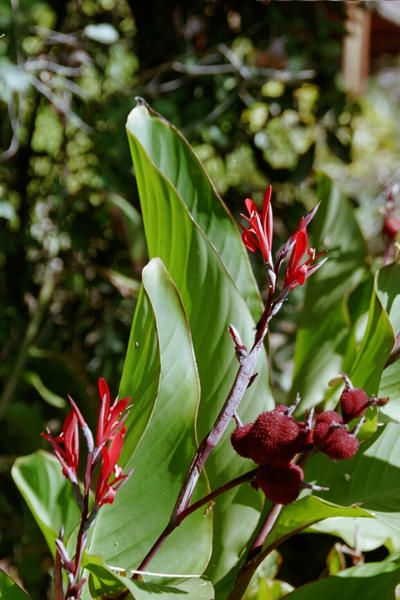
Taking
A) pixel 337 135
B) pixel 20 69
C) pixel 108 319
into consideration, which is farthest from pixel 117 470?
pixel 337 135

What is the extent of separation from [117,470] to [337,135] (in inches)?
52.8

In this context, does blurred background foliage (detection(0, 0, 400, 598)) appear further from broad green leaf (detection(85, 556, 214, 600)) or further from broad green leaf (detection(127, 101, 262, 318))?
broad green leaf (detection(85, 556, 214, 600))

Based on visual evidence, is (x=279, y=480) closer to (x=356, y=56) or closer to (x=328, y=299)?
(x=328, y=299)

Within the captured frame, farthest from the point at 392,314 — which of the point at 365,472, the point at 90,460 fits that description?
the point at 90,460

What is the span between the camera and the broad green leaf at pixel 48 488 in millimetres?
566

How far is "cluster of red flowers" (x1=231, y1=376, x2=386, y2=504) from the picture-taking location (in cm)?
42

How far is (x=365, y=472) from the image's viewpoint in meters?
0.62

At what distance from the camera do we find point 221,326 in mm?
619

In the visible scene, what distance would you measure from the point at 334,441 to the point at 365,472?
0.20 m

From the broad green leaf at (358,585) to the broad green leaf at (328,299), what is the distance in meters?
0.18

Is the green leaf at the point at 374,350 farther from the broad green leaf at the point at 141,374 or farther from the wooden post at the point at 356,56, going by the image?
the wooden post at the point at 356,56

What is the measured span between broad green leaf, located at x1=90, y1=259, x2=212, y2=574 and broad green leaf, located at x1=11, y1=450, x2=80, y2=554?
44mm

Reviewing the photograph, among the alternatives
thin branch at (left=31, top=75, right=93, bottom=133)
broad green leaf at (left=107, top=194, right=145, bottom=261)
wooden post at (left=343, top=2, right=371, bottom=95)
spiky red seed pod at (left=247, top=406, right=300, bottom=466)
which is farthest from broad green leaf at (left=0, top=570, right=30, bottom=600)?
wooden post at (left=343, top=2, right=371, bottom=95)

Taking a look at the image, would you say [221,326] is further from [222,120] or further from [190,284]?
[222,120]
